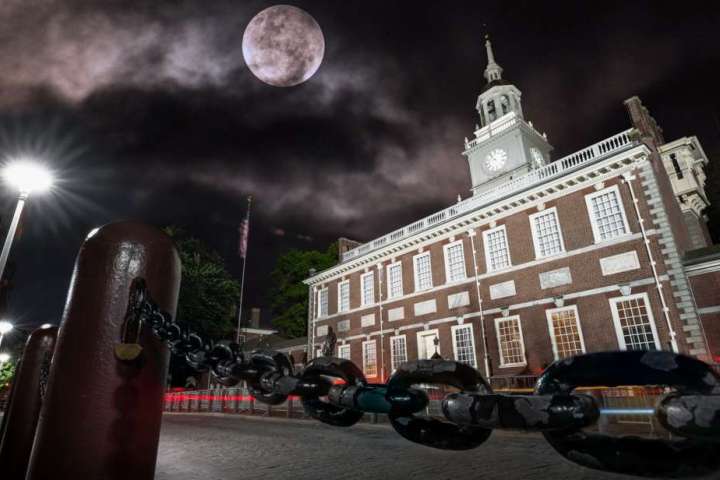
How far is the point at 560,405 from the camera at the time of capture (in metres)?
1.00

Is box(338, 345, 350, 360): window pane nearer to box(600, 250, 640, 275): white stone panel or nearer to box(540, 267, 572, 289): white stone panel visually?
box(540, 267, 572, 289): white stone panel

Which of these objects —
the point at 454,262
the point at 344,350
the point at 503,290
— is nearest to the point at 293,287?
the point at 344,350

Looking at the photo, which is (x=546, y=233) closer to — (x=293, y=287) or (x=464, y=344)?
(x=464, y=344)

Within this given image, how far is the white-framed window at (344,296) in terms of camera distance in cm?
2750

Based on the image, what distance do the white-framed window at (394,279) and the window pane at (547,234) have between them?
28.9 feet

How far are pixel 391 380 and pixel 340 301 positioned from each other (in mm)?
27164

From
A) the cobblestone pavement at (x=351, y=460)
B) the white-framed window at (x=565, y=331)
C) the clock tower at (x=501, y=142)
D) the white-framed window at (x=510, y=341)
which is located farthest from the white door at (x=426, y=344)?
the clock tower at (x=501, y=142)

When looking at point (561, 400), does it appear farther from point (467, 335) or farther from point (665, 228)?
point (467, 335)

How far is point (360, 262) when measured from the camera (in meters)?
26.9

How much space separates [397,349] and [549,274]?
9.82m

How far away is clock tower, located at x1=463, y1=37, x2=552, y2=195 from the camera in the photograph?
1162 inches

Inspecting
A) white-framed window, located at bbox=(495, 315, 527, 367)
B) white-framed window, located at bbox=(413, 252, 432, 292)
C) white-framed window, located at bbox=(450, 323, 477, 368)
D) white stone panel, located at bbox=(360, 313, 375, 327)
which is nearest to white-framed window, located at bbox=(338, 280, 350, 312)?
white stone panel, located at bbox=(360, 313, 375, 327)

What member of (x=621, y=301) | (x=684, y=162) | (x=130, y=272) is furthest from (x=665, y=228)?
(x=684, y=162)

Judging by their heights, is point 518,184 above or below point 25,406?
above
